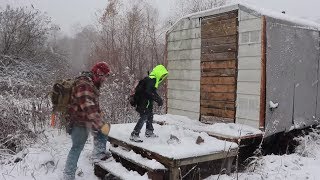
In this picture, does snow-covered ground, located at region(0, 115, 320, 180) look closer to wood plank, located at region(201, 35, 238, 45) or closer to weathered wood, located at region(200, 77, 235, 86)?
weathered wood, located at region(200, 77, 235, 86)

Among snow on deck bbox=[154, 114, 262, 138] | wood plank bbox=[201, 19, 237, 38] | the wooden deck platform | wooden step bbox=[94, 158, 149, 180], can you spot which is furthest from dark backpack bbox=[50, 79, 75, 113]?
wood plank bbox=[201, 19, 237, 38]

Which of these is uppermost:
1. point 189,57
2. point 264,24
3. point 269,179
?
point 264,24

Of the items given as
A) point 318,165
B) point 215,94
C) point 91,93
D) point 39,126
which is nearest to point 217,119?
point 215,94

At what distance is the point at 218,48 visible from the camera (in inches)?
290

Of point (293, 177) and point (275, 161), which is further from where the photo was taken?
point (275, 161)

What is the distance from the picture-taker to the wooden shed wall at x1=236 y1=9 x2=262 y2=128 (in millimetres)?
6480

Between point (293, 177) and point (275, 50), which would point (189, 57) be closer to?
point (275, 50)

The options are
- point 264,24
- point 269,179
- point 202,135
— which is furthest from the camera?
point 264,24

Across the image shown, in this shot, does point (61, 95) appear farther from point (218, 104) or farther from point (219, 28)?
point (219, 28)

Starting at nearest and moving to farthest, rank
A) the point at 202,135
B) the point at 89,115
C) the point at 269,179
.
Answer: the point at 89,115 → the point at 269,179 → the point at 202,135

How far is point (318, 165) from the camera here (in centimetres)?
609

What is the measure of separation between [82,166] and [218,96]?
331 centimetres

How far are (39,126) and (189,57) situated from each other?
3959mm

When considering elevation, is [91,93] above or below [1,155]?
above
